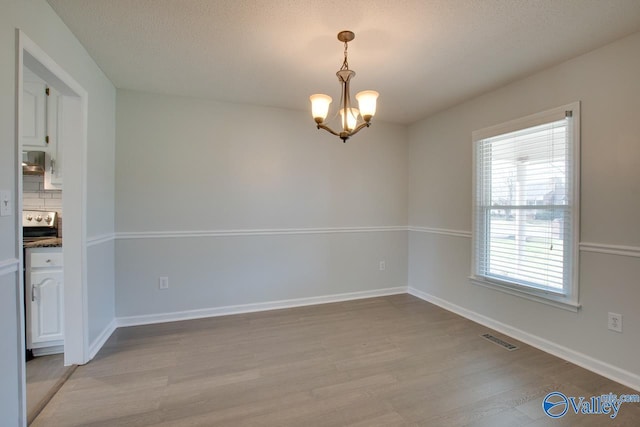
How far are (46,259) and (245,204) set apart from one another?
1.76 meters

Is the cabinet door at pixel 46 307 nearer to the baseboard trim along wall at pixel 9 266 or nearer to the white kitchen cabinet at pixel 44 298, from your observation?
the white kitchen cabinet at pixel 44 298

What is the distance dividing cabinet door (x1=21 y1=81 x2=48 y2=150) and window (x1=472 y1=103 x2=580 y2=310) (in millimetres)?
4024

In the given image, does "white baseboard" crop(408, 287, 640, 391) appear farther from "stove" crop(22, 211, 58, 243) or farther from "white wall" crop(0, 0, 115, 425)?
"stove" crop(22, 211, 58, 243)

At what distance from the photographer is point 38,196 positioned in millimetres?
2883

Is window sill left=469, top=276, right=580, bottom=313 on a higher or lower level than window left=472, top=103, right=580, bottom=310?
lower

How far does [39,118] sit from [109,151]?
530 millimetres

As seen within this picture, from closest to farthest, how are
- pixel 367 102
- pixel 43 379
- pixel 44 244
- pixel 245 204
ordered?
pixel 367 102
pixel 43 379
pixel 44 244
pixel 245 204

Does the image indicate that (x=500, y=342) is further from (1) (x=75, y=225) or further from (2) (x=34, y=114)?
(2) (x=34, y=114)

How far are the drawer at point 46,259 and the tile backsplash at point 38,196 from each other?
29.1 inches

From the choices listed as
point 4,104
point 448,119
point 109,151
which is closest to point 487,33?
point 448,119

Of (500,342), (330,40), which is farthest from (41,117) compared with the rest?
(500,342)

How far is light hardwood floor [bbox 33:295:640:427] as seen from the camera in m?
1.78

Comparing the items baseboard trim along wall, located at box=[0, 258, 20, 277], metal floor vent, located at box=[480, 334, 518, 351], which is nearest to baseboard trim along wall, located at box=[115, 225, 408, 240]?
baseboard trim along wall, located at box=[0, 258, 20, 277]

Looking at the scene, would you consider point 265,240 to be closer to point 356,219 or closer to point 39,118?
point 356,219
